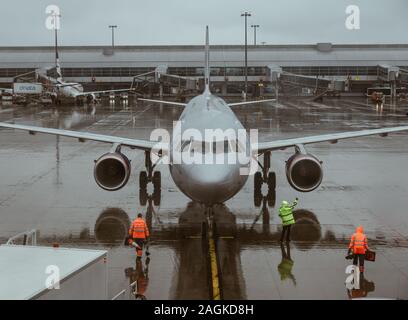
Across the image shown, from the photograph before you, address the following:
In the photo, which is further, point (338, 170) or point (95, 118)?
point (95, 118)

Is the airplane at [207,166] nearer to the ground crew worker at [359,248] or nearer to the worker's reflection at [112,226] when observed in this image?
the worker's reflection at [112,226]

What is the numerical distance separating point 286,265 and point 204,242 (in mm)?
2668

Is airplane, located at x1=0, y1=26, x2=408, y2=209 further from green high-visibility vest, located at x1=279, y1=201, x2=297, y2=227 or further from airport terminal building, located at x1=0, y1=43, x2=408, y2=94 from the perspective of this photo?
airport terminal building, located at x1=0, y1=43, x2=408, y2=94

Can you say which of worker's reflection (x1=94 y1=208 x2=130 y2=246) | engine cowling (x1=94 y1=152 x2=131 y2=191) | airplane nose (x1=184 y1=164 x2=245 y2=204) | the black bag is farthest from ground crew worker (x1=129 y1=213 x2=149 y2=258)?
the black bag

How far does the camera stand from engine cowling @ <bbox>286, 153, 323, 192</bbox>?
1862cm

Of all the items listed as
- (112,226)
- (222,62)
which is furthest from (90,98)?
(112,226)

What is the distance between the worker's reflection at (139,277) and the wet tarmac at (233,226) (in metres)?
0.02

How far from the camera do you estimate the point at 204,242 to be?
1578cm

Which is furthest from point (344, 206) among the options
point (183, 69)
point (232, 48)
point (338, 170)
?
point (232, 48)

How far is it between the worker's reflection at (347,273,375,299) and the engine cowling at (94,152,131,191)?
28.5 ft

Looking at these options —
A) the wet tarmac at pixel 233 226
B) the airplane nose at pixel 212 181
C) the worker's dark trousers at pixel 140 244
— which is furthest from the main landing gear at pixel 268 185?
the worker's dark trousers at pixel 140 244
